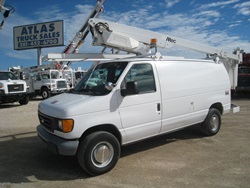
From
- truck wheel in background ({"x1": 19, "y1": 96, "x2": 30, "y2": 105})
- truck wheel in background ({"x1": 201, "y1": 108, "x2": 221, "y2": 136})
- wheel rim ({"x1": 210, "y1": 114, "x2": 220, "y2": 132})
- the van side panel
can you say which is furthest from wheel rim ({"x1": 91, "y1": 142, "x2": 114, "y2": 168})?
truck wheel in background ({"x1": 19, "y1": 96, "x2": 30, "y2": 105})

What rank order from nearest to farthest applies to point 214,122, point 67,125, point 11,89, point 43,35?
point 67,125 < point 214,122 < point 11,89 < point 43,35

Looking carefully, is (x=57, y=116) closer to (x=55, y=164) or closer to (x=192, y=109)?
(x=55, y=164)

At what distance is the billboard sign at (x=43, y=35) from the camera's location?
28.8 meters

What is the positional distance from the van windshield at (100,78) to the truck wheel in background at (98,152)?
2.70 ft

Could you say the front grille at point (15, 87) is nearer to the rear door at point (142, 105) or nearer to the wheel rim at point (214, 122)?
the rear door at point (142, 105)

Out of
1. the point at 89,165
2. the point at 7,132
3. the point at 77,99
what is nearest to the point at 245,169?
the point at 89,165

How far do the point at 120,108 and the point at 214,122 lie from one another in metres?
3.30

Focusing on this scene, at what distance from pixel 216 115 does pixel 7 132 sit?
6266mm

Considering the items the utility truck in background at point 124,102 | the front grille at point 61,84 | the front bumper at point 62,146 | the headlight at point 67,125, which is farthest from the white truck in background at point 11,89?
the headlight at point 67,125

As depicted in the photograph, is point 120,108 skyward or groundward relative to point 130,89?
groundward

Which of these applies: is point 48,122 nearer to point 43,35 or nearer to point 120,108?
point 120,108

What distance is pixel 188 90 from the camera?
5.60 m

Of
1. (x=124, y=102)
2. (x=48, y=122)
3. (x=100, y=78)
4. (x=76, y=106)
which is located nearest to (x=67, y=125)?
(x=76, y=106)

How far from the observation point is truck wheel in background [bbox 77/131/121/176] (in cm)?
407
